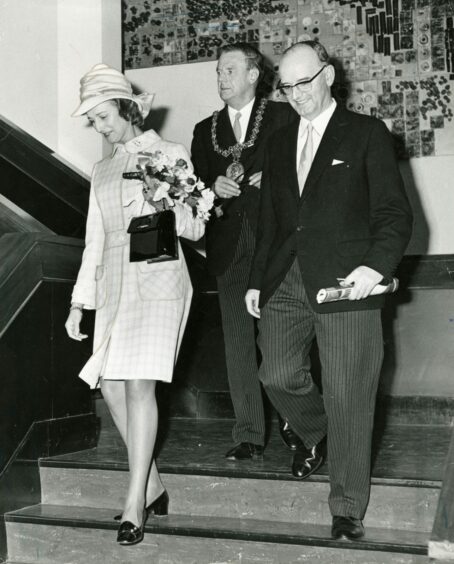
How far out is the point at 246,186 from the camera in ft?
12.9

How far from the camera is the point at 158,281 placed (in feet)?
11.1

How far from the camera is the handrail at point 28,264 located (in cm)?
374

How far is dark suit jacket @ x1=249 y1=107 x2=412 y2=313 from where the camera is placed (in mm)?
2984

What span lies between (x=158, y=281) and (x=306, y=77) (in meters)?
0.97

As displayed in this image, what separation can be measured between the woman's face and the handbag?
1.30 ft

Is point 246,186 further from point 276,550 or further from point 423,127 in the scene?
point 423,127

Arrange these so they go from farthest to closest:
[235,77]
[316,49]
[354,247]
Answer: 1. [235,77]
2. [316,49]
3. [354,247]

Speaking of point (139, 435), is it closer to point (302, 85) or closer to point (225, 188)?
point (225, 188)

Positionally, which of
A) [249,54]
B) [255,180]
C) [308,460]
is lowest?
[308,460]

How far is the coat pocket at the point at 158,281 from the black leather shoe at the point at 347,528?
1.05m

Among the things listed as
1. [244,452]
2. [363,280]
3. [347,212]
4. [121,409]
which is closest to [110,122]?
[347,212]

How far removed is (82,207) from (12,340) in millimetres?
1318

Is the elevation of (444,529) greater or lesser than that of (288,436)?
greater

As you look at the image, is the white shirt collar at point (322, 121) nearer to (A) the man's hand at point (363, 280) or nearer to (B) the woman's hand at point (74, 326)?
(A) the man's hand at point (363, 280)
